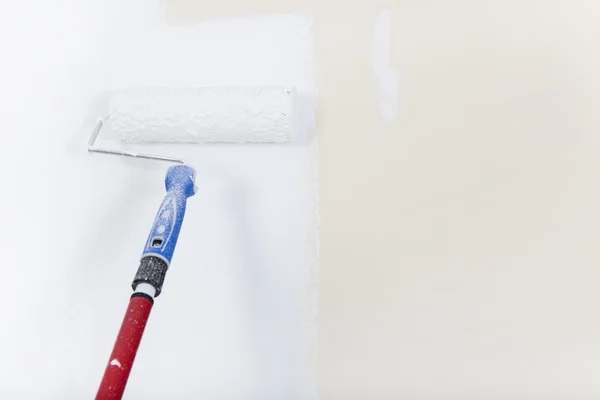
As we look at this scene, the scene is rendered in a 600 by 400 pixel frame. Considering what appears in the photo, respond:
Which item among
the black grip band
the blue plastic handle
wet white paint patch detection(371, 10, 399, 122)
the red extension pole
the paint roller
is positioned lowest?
the red extension pole

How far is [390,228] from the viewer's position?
2.80ft

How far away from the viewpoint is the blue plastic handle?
737mm

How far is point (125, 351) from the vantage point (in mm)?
635

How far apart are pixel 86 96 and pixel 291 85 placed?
374 millimetres

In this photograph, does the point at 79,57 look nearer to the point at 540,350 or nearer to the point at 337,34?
the point at 337,34

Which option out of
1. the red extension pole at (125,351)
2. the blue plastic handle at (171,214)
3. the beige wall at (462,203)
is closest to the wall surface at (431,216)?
the beige wall at (462,203)

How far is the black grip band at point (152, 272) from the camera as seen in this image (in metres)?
0.70

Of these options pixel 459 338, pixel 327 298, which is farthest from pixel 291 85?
pixel 459 338

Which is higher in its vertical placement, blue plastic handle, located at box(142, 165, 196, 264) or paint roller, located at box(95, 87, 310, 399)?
paint roller, located at box(95, 87, 310, 399)

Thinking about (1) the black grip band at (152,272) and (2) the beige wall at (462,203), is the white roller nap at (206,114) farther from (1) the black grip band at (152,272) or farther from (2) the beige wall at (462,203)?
(1) the black grip band at (152,272)

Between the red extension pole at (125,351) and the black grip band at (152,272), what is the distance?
0.02 meters

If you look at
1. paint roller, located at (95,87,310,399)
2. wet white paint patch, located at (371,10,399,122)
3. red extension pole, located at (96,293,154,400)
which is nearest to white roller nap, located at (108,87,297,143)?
paint roller, located at (95,87,310,399)

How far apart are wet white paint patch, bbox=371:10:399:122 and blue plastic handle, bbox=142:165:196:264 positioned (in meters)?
0.33

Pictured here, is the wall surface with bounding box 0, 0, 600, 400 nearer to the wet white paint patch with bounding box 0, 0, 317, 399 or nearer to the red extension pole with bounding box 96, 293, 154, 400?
the wet white paint patch with bounding box 0, 0, 317, 399
